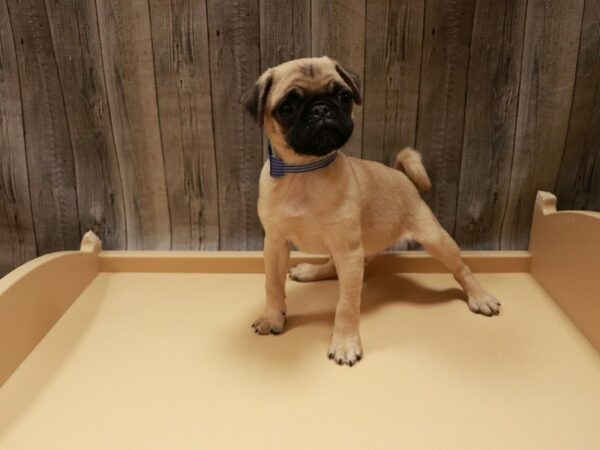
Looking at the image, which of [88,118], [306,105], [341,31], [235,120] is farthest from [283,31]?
[88,118]

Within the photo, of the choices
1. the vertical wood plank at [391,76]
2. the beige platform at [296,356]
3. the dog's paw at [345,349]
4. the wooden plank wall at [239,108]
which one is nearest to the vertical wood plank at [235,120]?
the wooden plank wall at [239,108]

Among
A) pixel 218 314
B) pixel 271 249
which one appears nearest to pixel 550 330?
pixel 271 249

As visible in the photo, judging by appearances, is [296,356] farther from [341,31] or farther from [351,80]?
[341,31]

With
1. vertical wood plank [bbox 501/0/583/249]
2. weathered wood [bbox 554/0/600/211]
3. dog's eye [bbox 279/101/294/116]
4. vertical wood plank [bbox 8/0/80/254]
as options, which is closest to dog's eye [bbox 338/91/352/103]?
dog's eye [bbox 279/101/294/116]

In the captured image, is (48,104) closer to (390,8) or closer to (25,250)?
(25,250)

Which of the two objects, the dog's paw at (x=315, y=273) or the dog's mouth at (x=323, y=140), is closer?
the dog's mouth at (x=323, y=140)

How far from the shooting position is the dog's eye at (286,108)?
1.10 m

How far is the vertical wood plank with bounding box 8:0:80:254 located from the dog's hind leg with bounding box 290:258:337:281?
78 centimetres

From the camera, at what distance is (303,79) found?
110 cm

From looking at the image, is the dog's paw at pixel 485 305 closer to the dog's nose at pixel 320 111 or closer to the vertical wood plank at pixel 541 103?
the vertical wood plank at pixel 541 103

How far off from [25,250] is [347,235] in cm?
122

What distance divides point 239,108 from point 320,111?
1.87 ft

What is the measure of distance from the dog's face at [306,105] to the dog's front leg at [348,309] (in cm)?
29

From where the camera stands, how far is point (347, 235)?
48.7 inches
